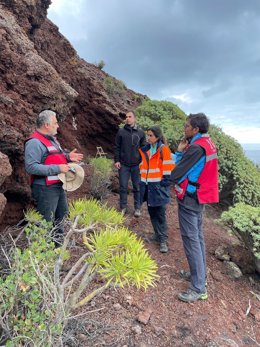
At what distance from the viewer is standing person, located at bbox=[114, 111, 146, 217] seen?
596 cm

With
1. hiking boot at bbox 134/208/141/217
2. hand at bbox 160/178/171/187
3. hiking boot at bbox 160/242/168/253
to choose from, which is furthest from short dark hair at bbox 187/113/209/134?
hiking boot at bbox 134/208/141/217

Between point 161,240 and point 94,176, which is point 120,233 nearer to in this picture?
point 161,240

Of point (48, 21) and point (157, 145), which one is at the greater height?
point (48, 21)

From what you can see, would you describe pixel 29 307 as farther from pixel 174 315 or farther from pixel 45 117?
pixel 45 117

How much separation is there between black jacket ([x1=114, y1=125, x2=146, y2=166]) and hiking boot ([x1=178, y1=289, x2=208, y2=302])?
2.72 m

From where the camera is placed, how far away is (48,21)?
8695 millimetres

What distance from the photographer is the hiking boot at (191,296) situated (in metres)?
3.84

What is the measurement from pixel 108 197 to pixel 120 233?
13.5 feet

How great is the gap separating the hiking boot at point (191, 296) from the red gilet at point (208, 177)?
1120 mm

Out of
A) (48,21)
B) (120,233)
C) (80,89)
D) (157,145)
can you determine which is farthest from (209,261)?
(48,21)

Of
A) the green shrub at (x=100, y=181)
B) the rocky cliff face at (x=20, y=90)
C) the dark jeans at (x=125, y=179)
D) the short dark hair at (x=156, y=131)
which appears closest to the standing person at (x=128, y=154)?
the dark jeans at (x=125, y=179)

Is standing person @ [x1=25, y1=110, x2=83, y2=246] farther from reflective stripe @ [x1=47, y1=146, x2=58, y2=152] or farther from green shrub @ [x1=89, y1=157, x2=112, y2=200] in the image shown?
green shrub @ [x1=89, y1=157, x2=112, y2=200]

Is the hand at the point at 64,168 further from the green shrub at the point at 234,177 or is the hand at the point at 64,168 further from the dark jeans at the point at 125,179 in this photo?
the green shrub at the point at 234,177

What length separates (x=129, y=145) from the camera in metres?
5.96
